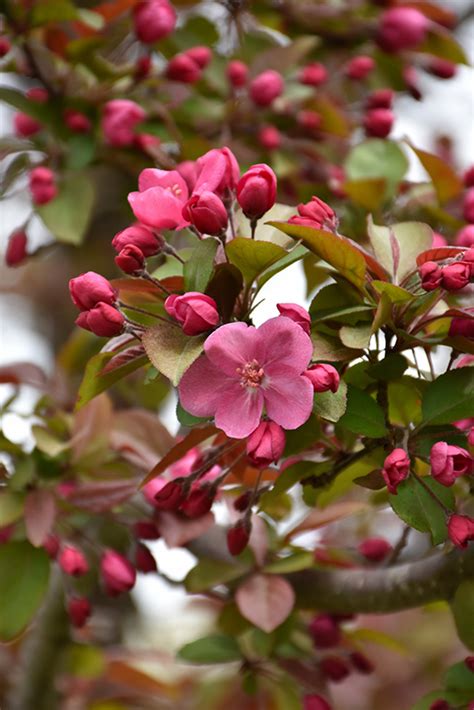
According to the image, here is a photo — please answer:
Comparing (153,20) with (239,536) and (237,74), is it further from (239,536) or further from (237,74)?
(239,536)

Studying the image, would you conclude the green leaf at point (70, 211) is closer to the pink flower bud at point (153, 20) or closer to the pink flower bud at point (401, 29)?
the pink flower bud at point (153, 20)

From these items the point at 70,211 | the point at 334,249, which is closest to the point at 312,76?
the point at 70,211

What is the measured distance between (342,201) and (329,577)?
2.36 feet

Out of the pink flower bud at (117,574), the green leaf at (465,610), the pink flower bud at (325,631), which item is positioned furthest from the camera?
the pink flower bud at (325,631)

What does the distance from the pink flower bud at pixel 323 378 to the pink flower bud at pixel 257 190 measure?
18 cm

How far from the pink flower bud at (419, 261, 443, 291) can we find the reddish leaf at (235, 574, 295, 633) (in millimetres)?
491

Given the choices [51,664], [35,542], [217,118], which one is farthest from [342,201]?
[51,664]

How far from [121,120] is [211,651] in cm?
84

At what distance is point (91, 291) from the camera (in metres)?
0.95

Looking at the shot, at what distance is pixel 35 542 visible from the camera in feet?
3.95

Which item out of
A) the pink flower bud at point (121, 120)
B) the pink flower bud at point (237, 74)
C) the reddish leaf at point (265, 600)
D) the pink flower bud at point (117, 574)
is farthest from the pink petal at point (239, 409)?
the pink flower bud at point (237, 74)

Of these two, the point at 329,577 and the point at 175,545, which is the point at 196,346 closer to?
the point at 175,545

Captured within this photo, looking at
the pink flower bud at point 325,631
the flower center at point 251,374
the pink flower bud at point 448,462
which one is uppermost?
the flower center at point 251,374

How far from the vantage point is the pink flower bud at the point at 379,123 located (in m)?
1.80
